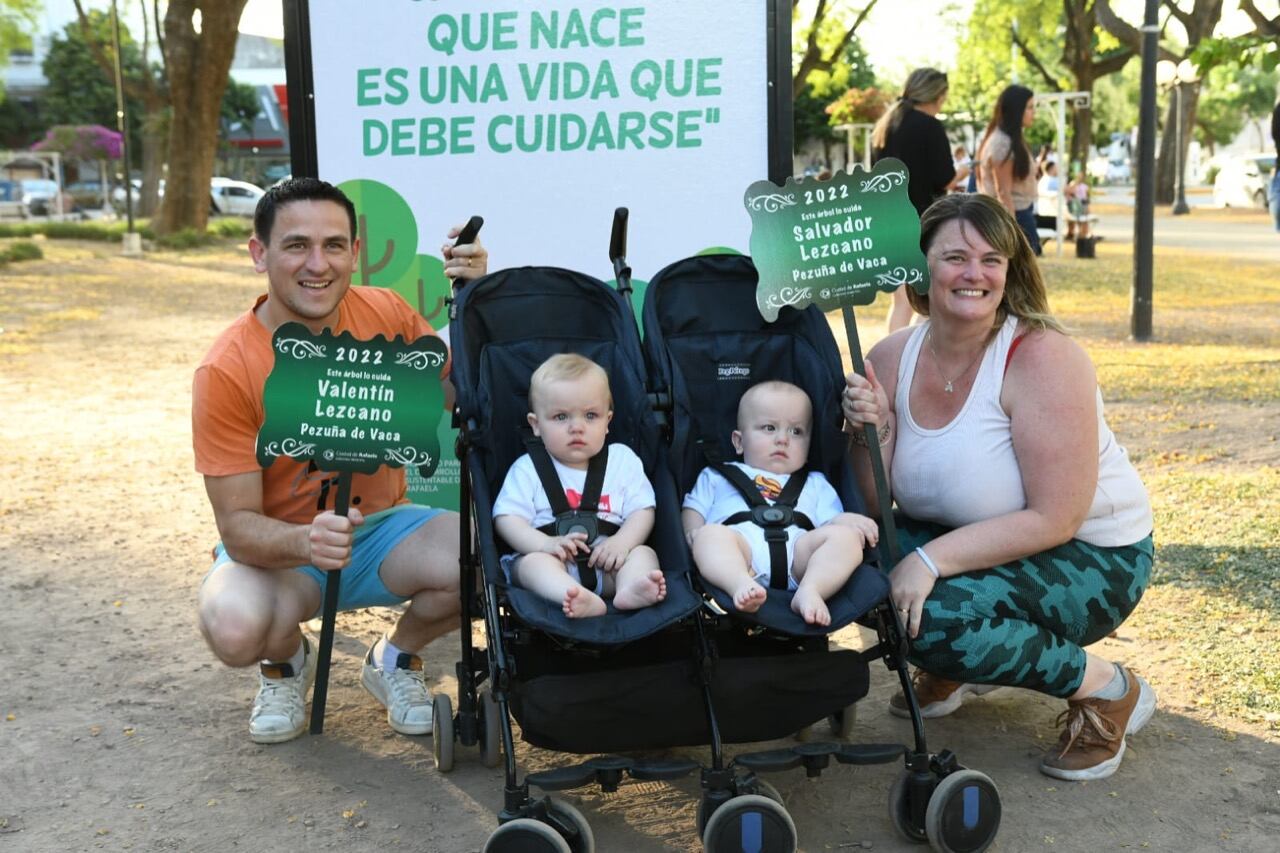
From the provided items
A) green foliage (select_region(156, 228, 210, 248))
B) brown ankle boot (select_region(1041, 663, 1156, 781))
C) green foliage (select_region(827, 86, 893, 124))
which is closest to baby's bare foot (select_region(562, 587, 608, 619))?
brown ankle boot (select_region(1041, 663, 1156, 781))

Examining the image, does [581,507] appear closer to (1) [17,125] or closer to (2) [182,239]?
(2) [182,239]

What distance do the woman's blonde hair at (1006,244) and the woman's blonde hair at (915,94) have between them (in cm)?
420

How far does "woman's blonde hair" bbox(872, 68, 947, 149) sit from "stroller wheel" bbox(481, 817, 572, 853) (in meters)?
5.70

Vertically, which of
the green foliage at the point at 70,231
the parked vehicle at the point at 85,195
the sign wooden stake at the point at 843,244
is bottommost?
the sign wooden stake at the point at 843,244

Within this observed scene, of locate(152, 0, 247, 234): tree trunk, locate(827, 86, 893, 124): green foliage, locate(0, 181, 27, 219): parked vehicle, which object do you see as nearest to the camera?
locate(152, 0, 247, 234): tree trunk

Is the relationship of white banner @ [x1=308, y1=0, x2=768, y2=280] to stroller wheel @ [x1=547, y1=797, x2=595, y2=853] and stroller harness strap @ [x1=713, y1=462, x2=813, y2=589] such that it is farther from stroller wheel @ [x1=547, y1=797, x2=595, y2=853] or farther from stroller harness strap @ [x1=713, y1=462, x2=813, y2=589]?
stroller wheel @ [x1=547, y1=797, x2=595, y2=853]

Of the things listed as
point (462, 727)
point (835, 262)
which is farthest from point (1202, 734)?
point (462, 727)

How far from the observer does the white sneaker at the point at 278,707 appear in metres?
3.80

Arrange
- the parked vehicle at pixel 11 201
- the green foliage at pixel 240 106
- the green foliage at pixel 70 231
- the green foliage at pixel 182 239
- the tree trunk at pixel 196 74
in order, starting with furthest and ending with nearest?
the green foliage at pixel 240 106 → the parked vehicle at pixel 11 201 → the green foliage at pixel 70 231 → the green foliage at pixel 182 239 → the tree trunk at pixel 196 74

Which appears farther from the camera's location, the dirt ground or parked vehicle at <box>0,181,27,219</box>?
parked vehicle at <box>0,181,27,219</box>

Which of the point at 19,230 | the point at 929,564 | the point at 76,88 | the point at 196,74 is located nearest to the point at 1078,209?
the point at 196,74

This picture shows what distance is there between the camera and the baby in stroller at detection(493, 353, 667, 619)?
10.7ft

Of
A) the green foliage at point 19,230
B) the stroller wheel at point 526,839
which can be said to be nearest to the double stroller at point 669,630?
the stroller wheel at point 526,839

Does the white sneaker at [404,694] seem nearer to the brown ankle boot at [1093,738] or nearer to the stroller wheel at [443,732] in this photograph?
the stroller wheel at [443,732]
